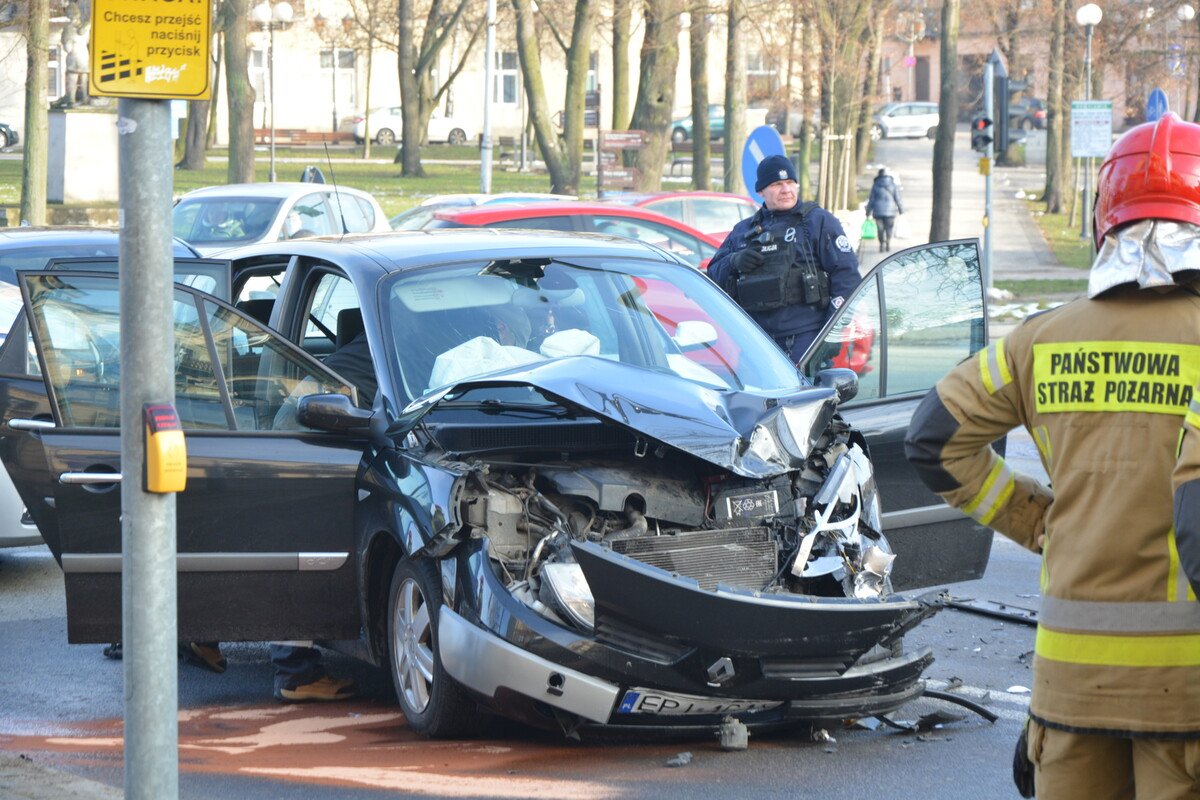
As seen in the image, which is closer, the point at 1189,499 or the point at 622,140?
the point at 1189,499

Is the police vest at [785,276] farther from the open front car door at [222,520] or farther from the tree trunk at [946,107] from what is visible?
the tree trunk at [946,107]

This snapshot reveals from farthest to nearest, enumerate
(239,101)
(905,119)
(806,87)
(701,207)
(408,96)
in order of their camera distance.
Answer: (905,119), (408,96), (806,87), (239,101), (701,207)

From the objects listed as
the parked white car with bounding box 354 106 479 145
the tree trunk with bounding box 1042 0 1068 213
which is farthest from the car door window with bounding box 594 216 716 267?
the parked white car with bounding box 354 106 479 145

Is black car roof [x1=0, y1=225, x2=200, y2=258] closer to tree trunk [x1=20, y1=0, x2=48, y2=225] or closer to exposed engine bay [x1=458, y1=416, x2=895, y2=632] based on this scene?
exposed engine bay [x1=458, y1=416, x2=895, y2=632]

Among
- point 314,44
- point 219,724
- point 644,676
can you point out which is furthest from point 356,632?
point 314,44

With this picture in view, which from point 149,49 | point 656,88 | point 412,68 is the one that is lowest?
point 149,49

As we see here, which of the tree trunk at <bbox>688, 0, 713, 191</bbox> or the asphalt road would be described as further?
the tree trunk at <bbox>688, 0, 713, 191</bbox>

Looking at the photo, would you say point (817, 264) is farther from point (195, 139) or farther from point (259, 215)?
point (195, 139)

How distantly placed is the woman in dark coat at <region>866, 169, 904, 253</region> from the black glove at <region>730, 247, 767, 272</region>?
25.7m

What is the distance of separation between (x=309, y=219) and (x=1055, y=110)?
2862 centimetres

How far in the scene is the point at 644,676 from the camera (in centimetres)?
524

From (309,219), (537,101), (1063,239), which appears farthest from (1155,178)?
(1063,239)

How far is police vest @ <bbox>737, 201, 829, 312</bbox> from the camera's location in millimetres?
9391

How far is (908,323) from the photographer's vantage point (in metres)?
7.41
